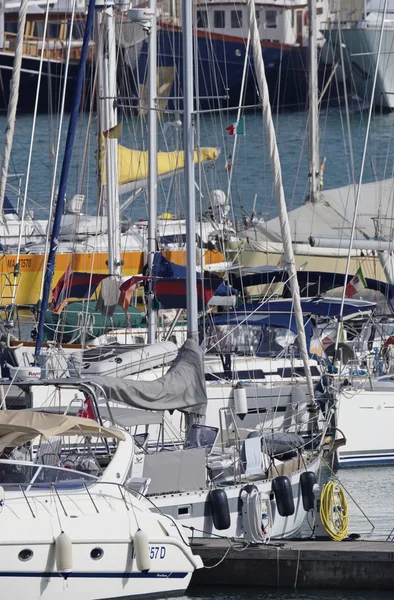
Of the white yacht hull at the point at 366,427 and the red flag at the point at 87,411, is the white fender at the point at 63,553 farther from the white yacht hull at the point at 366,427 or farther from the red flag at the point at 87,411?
the white yacht hull at the point at 366,427

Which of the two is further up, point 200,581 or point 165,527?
point 165,527

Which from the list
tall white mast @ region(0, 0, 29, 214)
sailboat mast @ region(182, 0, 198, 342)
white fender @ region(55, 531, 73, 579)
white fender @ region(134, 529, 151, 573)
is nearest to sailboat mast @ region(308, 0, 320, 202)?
tall white mast @ region(0, 0, 29, 214)

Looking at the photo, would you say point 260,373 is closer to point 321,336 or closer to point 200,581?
point 321,336

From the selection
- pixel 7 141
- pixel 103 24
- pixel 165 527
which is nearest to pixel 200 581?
pixel 165 527

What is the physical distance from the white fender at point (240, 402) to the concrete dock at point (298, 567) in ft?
18.6

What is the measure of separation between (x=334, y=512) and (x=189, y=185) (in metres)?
4.25

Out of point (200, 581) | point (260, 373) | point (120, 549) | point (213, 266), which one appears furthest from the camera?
point (213, 266)

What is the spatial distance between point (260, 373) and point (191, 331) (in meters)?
4.79

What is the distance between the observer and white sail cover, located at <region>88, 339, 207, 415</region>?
1688 centimetres

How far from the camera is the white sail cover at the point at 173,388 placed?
16875 millimetres

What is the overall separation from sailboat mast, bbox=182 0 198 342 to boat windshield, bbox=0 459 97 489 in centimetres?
351

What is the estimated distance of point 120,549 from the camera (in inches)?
563

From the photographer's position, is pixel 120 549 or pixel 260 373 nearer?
pixel 120 549

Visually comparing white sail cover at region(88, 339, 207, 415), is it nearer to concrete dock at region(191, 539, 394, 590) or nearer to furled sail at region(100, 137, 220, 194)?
concrete dock at region(191, 539, 394, 590)
